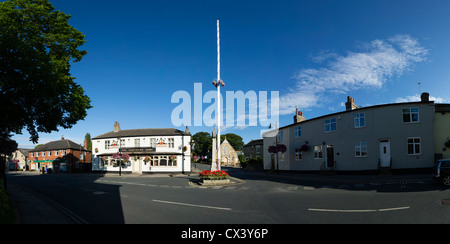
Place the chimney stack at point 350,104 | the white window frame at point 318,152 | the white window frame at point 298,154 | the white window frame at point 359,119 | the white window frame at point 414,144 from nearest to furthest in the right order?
the white window frame at point 414,144 < the white window frame at point 359,119 < the chimney stack at point 350,104 < the white window frame at point 318,152 < the white window frame at point 298,154

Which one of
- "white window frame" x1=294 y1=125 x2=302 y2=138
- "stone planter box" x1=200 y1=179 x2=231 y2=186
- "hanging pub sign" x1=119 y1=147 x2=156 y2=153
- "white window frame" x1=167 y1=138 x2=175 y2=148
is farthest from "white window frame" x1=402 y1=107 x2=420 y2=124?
"hanging pub sign" x1=119 y1=147 x2=156 y2=153

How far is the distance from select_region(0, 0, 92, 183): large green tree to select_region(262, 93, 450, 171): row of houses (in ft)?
84.5

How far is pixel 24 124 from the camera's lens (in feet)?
49.3

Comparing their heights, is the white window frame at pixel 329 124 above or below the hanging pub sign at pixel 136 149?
above

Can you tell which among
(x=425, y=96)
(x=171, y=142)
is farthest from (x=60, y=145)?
(x=425, y=96)

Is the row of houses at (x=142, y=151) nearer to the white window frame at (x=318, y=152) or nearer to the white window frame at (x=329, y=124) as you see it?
the white window frame at (x=318, y=152)

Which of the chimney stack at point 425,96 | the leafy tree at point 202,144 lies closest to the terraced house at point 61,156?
the leafy tree at point 202,144

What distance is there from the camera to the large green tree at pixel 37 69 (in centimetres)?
1133

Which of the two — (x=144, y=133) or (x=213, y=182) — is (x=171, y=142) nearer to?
(x=144, y=133)

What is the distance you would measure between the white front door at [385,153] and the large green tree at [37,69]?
27489 mm

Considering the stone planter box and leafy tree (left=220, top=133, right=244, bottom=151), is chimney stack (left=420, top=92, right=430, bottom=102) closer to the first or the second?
the stone planter box

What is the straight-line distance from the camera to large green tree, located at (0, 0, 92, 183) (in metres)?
11.3
